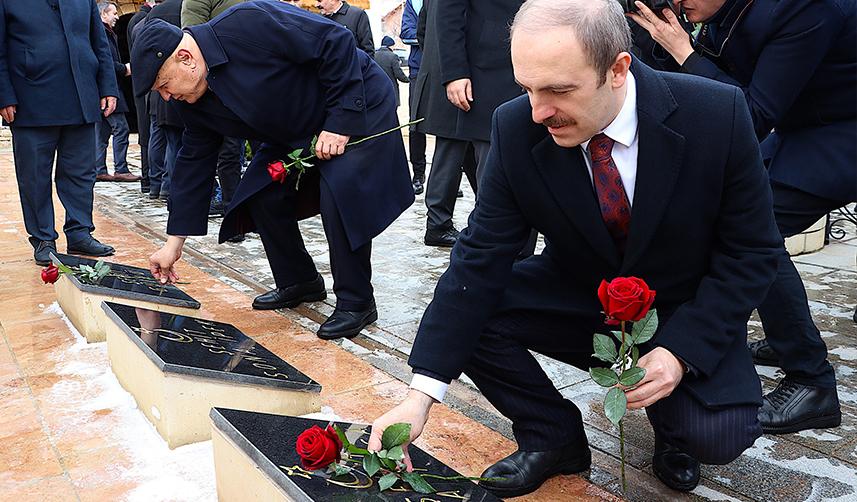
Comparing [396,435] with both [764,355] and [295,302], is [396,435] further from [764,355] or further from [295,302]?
[295,302]

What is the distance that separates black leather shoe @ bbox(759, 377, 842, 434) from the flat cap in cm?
236

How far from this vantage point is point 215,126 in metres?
3.43

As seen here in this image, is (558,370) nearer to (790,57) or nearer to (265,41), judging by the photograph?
(790,57)

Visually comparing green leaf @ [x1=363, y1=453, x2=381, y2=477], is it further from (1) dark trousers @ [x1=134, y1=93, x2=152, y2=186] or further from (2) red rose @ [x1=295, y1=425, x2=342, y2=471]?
(1) dark trousers @ [x1=134, y1=93, x2=152, y2=186]

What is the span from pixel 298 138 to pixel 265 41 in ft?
1.41

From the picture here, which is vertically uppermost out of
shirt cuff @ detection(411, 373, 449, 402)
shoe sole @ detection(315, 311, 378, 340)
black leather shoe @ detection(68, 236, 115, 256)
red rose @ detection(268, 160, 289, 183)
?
red rose @ detection(268, 160, 289, 183)

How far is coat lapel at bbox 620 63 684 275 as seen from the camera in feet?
6.01

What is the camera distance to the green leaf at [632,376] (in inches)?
66.6

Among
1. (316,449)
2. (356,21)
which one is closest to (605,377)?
(316,449)

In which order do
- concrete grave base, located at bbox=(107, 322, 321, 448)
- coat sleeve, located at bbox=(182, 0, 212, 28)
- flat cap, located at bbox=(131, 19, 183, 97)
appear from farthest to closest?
coat sleeve, located at bbox=(182, 0, 212, 28), flat cap, located at bbox=(131, 19, 183, 97), concrete grave base, located at bbox=(107, 322, 321, 448)

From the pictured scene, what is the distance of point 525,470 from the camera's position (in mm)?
2129

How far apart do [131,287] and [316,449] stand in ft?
6.85

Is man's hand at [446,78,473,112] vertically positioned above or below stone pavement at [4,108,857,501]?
above

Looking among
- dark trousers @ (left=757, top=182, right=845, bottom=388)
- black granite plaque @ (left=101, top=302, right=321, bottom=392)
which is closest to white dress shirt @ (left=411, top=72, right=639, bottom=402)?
black granite plaque @ (left=101, top=302, right=321, bottom=392)
